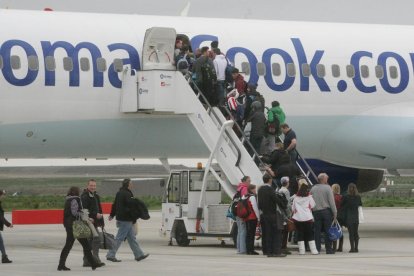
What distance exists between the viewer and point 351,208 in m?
31.7

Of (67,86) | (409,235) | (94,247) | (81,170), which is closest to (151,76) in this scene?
(67,86)

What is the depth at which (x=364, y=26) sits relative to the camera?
38.2 metres

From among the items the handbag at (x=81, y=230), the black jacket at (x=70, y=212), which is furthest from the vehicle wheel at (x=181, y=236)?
the handbag at (x=81, y=230)

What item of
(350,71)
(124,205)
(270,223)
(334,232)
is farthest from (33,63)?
(350,71)

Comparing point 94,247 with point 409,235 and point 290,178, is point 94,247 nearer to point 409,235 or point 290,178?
point 290,178

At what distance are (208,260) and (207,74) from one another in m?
6.49

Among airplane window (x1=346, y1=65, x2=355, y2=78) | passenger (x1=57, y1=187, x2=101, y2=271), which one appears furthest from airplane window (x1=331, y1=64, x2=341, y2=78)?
passenger (x1=57, y1=187, x2=101, y2=271)

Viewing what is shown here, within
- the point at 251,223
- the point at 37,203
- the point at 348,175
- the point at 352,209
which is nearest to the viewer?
the point at 251,223

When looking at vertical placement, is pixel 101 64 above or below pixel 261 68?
below

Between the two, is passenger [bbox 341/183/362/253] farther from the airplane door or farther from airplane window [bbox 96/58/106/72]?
airplane window [bbox 96/58/106/72]

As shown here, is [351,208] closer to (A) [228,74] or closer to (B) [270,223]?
(B) [270,223]

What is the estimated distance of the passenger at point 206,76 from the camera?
107ft

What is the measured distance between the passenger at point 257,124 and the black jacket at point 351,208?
108 inches

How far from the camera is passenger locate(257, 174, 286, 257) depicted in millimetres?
29297
